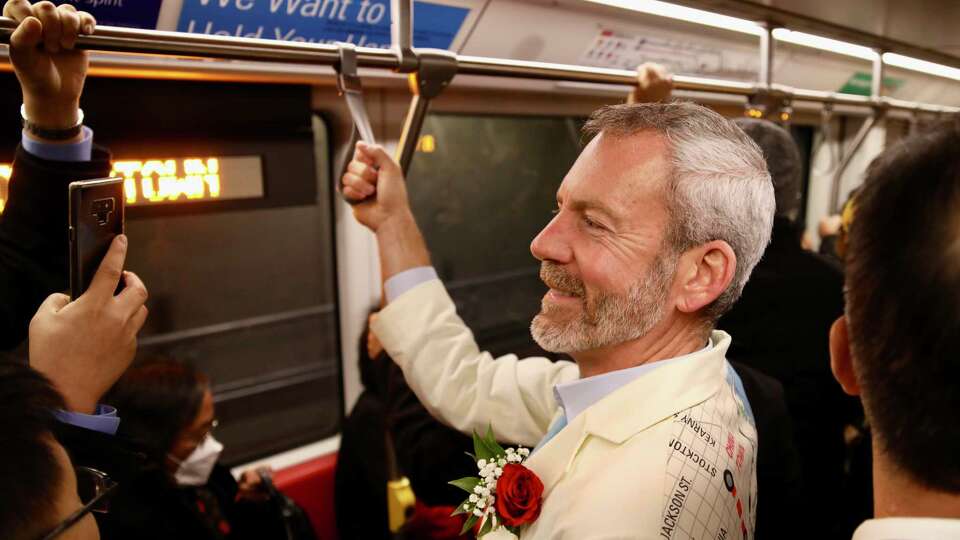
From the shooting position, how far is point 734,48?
330 centimetres

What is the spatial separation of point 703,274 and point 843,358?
1.34 feet

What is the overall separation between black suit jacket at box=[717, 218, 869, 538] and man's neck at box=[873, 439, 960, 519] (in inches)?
50.9

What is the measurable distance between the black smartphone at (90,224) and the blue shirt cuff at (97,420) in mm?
178

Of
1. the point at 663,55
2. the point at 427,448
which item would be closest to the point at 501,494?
the point at 427,448

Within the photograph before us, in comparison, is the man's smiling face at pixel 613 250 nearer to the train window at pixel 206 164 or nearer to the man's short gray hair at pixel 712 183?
the man's short gray hair at pixel 712 183

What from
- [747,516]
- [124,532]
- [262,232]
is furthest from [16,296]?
[262,232]

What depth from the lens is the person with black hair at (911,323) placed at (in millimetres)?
585

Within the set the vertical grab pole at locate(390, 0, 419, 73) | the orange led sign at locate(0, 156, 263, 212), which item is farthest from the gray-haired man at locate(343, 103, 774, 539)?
the orange led sign at locate(0, 156, 263, 212)

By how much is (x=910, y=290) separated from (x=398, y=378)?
1.60 metres

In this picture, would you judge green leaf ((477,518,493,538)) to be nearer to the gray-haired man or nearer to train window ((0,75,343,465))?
the gray-haired man

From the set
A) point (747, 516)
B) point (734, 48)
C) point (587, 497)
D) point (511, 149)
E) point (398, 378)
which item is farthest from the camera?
point (511, 149)

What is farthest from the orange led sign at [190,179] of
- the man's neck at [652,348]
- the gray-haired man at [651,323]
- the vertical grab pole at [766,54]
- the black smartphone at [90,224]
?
the vertical grab pole at [766,54]

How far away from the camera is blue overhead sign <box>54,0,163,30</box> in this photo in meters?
1.65

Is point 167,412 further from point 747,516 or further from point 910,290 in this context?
point 910,290
